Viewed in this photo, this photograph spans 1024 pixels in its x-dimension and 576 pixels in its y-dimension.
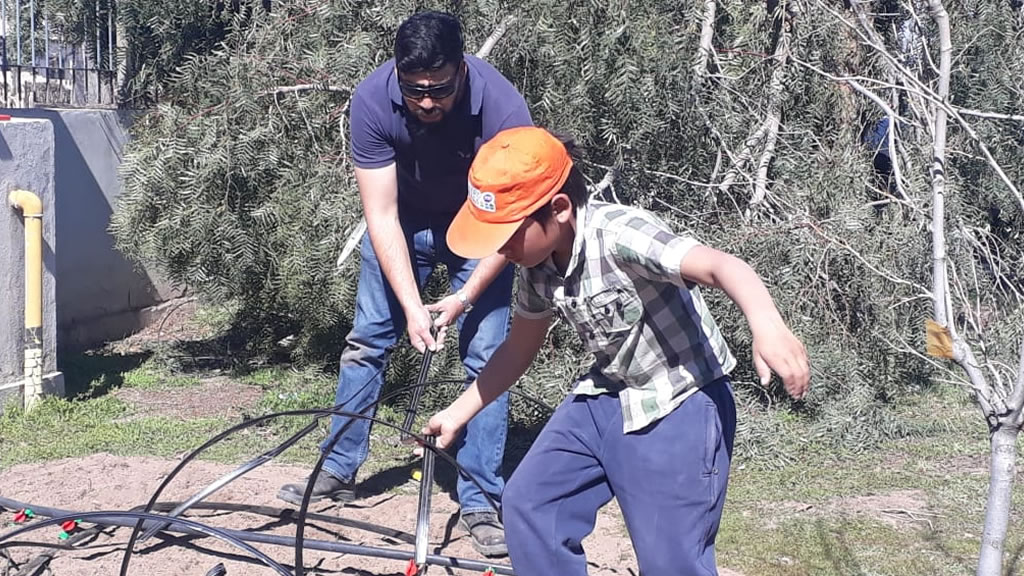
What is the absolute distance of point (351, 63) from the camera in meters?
5.48

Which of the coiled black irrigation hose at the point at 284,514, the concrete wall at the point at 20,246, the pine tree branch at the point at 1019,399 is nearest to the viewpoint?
the pine tree branch at the point at 1019,399

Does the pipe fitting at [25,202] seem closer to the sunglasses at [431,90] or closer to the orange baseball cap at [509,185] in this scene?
the sunglasses at [431,90]

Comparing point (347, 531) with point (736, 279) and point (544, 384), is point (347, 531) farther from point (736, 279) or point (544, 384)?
point (736, 279)

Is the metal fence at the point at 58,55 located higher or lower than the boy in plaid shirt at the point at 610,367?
lower

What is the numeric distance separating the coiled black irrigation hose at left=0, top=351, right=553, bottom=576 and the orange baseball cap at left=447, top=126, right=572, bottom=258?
0.74 meters

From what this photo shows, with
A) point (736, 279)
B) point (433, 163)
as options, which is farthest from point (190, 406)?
point (736, 279)

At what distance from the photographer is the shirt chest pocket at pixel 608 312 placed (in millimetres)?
2672

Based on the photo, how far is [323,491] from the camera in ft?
14.4

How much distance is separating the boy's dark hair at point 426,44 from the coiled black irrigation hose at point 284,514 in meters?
0.90

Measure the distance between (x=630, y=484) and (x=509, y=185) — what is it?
754mm

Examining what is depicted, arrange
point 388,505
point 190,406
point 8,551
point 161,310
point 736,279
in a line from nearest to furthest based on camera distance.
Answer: point 736,279, point 8,551, point 388,505, point 190,406, point 161,310

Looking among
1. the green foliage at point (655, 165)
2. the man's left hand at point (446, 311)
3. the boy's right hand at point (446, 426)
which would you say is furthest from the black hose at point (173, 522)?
the green foliage at point (655, 165)

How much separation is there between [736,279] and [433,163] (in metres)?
1.93

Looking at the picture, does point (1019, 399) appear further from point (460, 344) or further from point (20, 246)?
point (20, 246)
